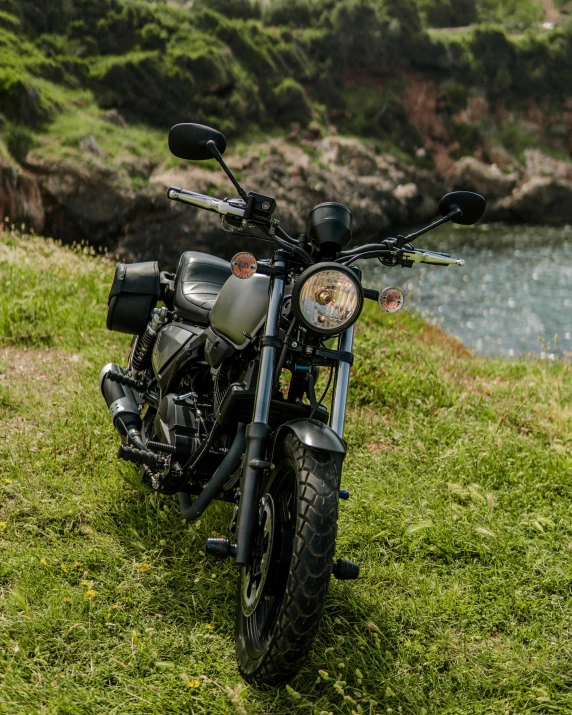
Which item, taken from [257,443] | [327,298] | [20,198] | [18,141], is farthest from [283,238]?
[18,141]

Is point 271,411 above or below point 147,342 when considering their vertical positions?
below

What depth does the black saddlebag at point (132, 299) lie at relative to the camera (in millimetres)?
4473

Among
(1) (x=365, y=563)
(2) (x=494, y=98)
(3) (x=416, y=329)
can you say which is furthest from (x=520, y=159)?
(1) (x=365, y=563)

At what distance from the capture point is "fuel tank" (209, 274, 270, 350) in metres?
3.26

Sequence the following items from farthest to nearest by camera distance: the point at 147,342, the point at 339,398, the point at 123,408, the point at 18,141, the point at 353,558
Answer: the point at 18,141
the point at 147,342
the point at 123,408
the point at 353,558
the point at 339,398

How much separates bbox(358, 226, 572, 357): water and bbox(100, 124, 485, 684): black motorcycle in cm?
1089

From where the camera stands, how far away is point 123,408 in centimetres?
429

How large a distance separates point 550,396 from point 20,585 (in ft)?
16.3

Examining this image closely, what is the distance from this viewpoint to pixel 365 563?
3857mm

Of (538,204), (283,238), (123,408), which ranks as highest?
(538,204)

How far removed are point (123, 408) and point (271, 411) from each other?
1.51m

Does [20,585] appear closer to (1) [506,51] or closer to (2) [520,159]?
(2) [520,159]

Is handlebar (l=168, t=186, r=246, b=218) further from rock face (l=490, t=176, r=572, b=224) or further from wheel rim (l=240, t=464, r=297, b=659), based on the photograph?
rock face (l=490, t=176, r=572, b=224)

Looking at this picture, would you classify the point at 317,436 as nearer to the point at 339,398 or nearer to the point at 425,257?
the point at 339,398
